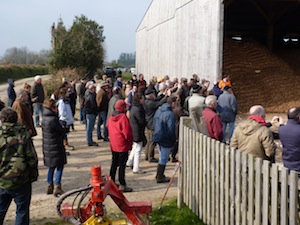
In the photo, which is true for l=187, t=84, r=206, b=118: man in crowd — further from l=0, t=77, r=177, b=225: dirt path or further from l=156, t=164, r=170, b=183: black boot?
l=156, t=164, r=170, b=183: black boot

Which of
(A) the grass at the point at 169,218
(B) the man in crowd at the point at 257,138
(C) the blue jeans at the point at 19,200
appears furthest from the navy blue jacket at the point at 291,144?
(C) the blue jeans at the point at 19,200

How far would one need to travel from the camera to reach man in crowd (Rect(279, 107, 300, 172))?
5.05 metres

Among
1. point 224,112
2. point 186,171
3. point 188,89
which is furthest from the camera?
point 188,89

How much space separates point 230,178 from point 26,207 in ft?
8.70

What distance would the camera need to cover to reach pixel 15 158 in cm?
483

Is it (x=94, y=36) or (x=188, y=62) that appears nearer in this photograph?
(x=188, y=62)

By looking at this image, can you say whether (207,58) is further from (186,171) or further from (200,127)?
(186,171)

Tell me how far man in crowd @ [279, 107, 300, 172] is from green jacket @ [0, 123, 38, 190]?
3328mm

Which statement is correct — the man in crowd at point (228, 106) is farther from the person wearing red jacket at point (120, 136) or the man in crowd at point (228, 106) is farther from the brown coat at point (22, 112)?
the brown coat at point (22, 112)

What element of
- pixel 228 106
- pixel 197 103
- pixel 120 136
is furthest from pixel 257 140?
pixel 228 106

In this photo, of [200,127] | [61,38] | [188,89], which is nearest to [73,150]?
[188,89]

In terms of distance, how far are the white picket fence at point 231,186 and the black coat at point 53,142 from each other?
2.22 metres

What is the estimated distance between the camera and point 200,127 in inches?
290

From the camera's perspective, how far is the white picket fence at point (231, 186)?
12.1 feet
